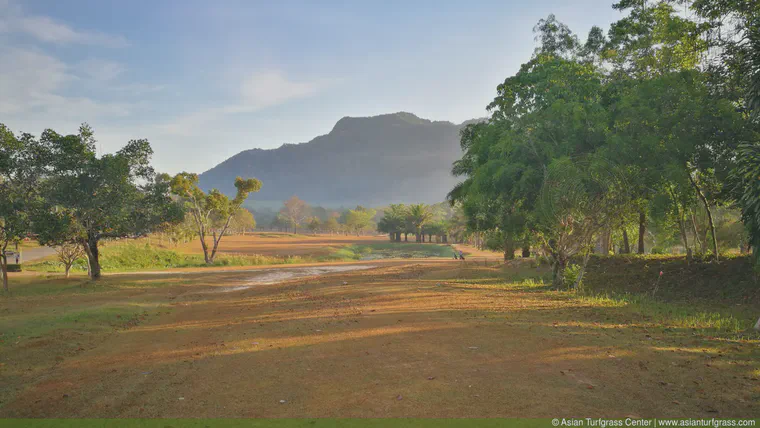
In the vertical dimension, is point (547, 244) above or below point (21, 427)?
above

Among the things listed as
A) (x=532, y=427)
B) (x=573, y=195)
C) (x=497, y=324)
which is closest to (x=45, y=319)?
(x=497, y=324)

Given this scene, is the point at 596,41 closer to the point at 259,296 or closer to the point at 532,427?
the point at 259,296

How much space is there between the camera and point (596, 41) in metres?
28.0

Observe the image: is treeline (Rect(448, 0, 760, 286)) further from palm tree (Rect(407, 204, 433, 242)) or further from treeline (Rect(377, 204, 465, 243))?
palm tree (Rect(407, 204, 433, 242))

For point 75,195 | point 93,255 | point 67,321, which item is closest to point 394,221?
point 93,255

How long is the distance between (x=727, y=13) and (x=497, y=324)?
1288cm

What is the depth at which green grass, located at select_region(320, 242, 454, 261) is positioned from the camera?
71.6m

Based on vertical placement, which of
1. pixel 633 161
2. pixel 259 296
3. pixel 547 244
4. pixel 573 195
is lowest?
pixel 259 296

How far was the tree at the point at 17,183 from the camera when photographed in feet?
70.2

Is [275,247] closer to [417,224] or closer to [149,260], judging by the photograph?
[417,224]

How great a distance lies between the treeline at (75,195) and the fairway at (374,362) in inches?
319

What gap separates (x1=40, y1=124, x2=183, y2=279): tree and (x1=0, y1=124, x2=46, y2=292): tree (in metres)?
0.53

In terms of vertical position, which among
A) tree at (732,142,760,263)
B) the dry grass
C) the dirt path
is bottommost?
the dry grass

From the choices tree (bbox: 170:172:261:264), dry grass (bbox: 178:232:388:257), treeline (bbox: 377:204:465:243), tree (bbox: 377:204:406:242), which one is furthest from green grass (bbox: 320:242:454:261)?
tree (bbox: 170:172:261:264)
